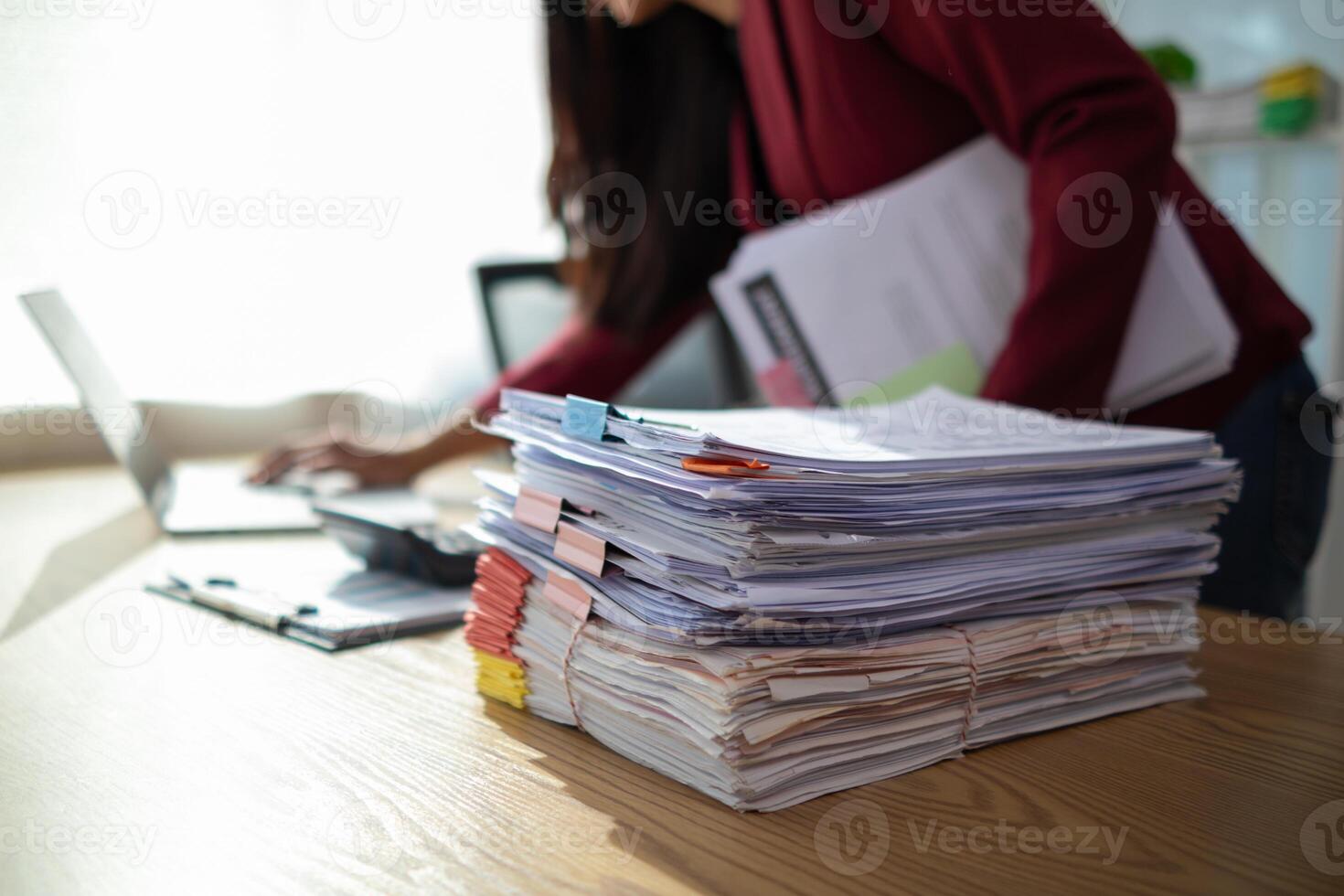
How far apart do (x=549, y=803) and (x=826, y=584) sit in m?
0.16

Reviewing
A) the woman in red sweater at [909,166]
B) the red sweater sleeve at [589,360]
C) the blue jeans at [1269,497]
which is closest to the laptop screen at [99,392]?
the woman in red sweater at [909,166]

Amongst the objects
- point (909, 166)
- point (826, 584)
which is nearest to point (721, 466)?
point (826, 584)

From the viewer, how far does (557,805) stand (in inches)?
18.2

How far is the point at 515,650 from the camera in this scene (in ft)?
1.90

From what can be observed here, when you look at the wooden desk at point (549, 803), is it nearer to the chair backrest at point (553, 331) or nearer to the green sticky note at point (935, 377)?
the green sticky note at point (935, 377)

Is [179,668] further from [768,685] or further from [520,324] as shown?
[520,324]

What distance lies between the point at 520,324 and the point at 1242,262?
53.9 inches

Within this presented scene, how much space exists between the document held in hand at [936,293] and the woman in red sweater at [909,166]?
5cm

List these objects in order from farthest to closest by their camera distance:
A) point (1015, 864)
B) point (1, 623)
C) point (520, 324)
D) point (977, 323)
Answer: point (520, 324) → point (977, 323) → point (1, 623) → point (1015, 864)

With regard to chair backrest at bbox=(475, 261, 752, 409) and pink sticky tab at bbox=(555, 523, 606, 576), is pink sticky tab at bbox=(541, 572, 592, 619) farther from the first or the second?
chair backrest at bbox=(475, 261, 752, 409)

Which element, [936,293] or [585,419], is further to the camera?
[936,293]

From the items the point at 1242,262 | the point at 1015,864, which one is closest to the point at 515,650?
the point at 1015,864

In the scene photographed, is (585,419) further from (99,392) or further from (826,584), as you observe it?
(99,392)

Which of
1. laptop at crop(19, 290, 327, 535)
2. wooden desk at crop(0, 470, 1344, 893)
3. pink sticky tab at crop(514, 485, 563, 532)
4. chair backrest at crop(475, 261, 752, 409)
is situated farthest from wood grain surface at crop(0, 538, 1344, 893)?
chair backrest at crop(475, 261, 752, 409)
